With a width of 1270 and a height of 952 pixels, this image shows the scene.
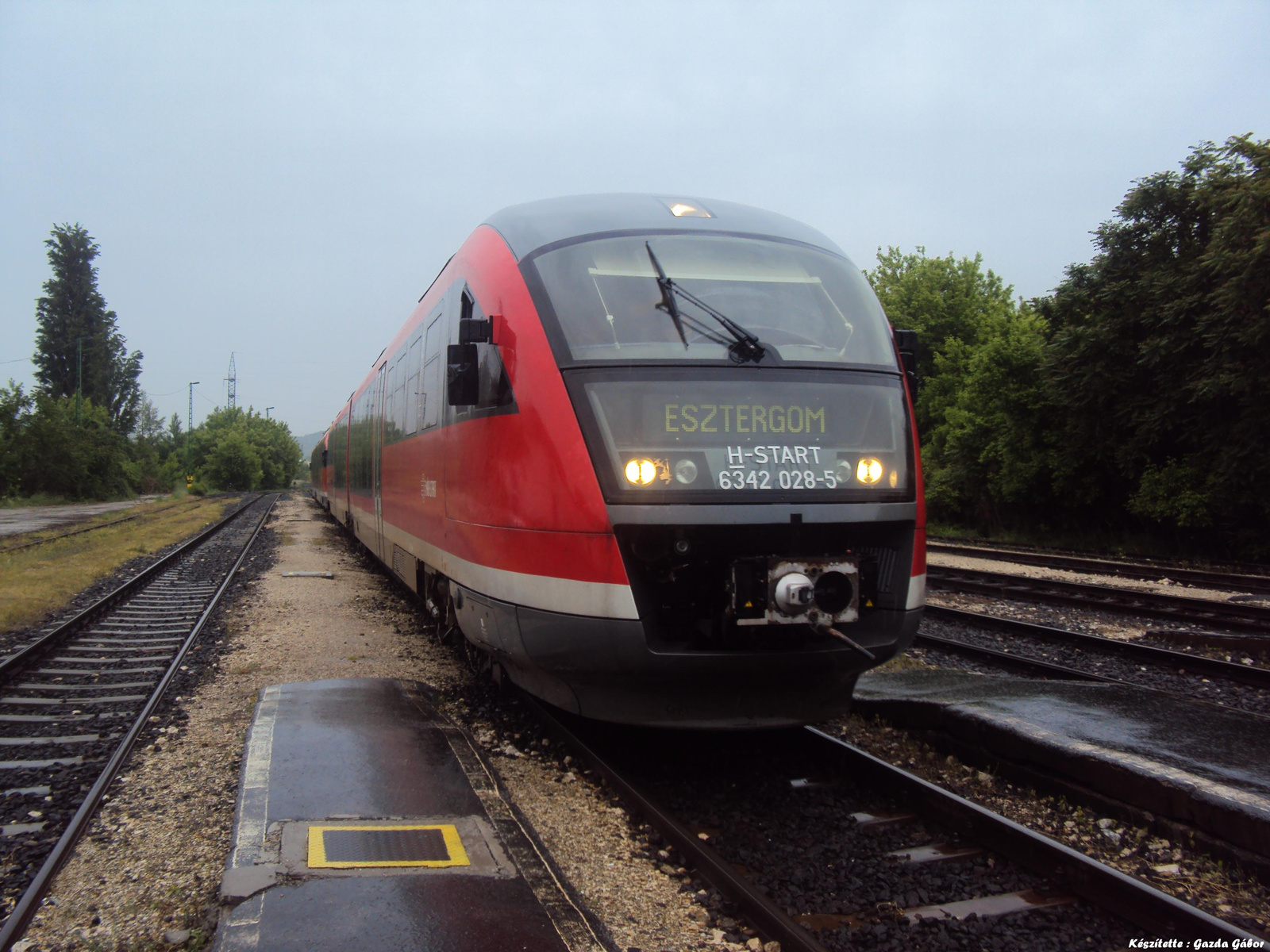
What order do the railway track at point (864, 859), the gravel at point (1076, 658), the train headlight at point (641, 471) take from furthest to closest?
the gravel at point (1076, 658), the train headlight at point (641, 471), the railway track at point (864, 859)

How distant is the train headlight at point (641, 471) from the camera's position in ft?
13.0

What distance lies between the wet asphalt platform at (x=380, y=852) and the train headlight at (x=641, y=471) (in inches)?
62.7

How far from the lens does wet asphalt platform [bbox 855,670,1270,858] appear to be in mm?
3756

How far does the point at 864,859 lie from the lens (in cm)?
361

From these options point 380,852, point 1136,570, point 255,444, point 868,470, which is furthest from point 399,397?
point 255,444

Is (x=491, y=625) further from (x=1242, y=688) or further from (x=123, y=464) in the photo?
(x=123, y=464)

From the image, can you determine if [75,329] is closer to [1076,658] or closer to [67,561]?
[67,561]

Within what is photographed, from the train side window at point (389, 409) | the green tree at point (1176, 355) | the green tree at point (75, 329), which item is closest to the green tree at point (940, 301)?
the green tree at point (1176, 355)

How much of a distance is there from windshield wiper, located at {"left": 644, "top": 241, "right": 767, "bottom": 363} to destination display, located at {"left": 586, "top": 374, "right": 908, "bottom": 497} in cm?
18

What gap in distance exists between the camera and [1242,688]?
6.66m

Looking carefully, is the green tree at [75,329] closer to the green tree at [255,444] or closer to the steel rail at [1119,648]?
the green tree at [255,444]

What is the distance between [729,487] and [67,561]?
1641 cm

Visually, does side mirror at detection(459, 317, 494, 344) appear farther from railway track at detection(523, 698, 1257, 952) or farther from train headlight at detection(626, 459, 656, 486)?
railway track at detection(523, 698, 1257, 952)

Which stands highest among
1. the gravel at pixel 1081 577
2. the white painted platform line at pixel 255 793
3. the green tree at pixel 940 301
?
the green tree at pixel 940 301
